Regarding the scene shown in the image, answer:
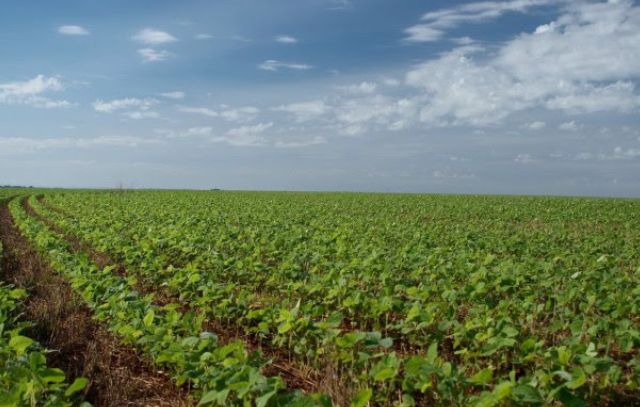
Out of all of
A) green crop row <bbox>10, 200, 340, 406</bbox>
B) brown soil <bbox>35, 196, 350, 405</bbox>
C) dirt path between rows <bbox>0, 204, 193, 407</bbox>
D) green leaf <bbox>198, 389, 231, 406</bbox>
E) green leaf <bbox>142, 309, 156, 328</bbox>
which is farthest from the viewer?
green leaf <bbox>142, 309, 156, 328</bbox>

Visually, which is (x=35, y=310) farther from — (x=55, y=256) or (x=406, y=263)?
(x=406, y=263)

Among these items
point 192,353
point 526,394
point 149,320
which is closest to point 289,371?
point 192,353

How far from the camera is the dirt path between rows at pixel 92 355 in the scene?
174 inches

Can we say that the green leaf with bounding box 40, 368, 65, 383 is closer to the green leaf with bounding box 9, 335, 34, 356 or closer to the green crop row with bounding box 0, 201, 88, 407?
the green crop row with bounding box 0, 201, 88, 407

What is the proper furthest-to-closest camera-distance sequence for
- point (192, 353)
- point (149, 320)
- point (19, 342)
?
point (149, 320) < point (192, 353) < point (19, 342)

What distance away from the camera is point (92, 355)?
5.08m

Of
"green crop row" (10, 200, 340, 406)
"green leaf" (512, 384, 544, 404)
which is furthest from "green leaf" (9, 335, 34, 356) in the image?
"green leaf" (512, 384, 544, 404)

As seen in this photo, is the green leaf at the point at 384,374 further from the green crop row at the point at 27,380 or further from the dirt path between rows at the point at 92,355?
the green crop row at the point at 27,380

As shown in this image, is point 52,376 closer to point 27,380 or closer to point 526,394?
point 27,380

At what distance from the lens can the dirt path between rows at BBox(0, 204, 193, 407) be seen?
14.5 feet

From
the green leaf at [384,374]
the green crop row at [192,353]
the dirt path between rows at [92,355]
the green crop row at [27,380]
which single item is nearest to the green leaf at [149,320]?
the green crop row at [192,353]

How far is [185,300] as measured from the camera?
718cm

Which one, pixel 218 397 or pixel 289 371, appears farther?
pixel 289 371

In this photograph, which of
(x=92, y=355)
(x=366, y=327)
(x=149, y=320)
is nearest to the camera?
(x=149, y=320)
